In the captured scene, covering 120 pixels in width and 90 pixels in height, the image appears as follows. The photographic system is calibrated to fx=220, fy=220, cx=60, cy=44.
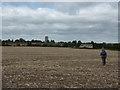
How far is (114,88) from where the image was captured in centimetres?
1050

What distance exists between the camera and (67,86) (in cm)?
1077

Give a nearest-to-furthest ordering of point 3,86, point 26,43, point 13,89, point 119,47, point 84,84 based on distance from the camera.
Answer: point 13,89 → point 3,86 → point 84,84 → point 119,47 → point 26,43

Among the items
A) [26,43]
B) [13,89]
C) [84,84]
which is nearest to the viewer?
[13,89]

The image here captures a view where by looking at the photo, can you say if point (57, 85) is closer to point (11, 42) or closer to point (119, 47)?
point (119, 47)

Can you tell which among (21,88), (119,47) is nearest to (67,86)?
(21,88)

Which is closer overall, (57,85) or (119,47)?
(57,85)

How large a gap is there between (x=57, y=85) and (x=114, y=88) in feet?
9.06

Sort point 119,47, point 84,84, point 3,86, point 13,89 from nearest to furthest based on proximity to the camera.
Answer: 1. point 13,89
2. point 3,86
3. point 84,84
4. point 119,47

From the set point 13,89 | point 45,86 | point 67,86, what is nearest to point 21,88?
point 13,89

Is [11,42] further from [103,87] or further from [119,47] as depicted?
[103,87]

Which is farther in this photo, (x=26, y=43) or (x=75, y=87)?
(x=26, y=43)

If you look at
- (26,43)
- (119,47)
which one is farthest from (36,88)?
(26,43)

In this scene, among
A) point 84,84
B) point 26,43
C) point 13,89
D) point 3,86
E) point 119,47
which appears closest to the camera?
point 13,89

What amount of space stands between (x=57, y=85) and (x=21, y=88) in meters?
1.81
